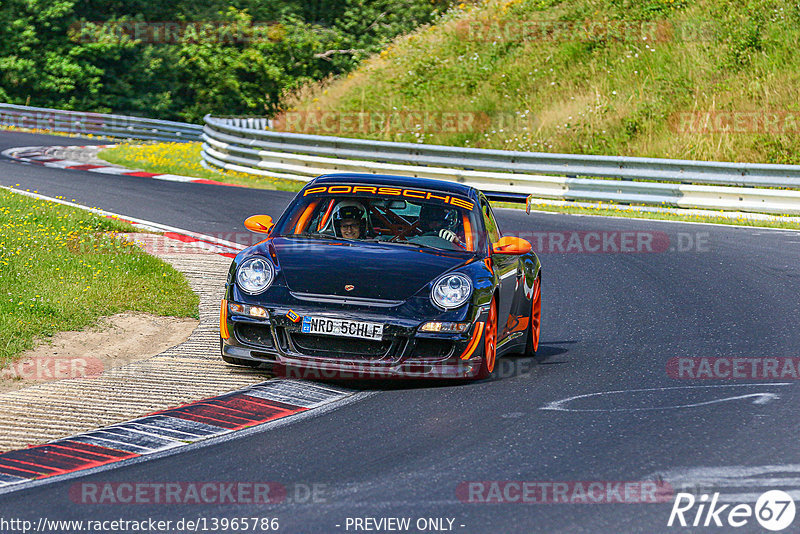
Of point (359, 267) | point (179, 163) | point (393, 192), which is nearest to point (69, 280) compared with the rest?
point (393, 192)

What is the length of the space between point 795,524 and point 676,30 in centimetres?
2702

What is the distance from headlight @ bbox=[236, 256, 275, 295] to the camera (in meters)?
7.82

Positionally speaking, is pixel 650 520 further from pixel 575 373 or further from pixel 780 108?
pixel 780 108

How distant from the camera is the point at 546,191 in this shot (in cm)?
2192

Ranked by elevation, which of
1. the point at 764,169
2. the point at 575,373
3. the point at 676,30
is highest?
the point at 676,30

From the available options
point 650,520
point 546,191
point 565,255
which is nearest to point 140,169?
point 546,191

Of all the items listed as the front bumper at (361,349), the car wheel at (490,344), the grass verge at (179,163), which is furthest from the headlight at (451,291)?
the grass verge at (179,163)

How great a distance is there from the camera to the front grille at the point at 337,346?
7551 millimetres

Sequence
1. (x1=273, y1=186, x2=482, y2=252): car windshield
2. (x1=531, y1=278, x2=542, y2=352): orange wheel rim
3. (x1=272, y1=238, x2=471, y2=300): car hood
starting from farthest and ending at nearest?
1. (x1=531, y1=278, x2=542, y2=352): orange wheel rim
2. (x1=273, y1=186, x2=482, y2=252): car windshield
3. (x1=272, y1=238, x2=471, y2=300): car hood

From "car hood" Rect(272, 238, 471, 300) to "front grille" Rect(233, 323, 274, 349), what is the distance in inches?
13.4

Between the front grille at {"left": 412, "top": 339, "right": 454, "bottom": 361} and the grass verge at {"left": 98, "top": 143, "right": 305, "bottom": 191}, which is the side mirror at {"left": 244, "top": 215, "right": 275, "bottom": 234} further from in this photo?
the grass verge at {"left": 98, "top": 143, "right": 305, "bottom": 191}

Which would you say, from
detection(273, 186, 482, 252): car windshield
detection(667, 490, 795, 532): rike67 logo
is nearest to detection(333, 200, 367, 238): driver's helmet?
detection(273, 186, 482, 252): car windshield

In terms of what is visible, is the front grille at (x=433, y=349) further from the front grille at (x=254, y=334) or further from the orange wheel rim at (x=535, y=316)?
the orange wheel rim at (x=535, y=316)

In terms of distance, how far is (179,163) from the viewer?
2750cm
